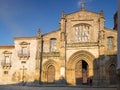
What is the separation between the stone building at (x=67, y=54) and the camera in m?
45.2

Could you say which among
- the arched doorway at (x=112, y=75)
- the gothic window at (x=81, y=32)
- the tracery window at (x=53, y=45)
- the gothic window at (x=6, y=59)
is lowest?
the arched doorway at (x=112, y=75)

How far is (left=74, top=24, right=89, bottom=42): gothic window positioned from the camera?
4712 centimetres

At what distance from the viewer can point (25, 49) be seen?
158ft

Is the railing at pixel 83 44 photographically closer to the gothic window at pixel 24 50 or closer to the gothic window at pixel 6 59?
the gothic window at pixel 24 50

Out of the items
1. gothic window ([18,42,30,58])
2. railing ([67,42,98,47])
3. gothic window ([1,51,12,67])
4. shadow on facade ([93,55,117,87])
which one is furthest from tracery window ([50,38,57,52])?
shadow on facade ([93,55,117,87])

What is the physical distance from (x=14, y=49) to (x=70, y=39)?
1056 centimetres

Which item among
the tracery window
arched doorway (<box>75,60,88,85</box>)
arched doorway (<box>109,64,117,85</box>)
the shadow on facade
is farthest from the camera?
the tracery window

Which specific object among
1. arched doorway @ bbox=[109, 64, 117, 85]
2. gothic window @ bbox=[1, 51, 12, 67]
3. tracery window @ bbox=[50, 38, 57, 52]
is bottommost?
arched doorway @ bbox=[109, 64, 117, 85]

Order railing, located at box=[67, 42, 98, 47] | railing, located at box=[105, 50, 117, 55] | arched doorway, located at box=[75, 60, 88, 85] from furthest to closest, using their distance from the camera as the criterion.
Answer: arched doorway, located at box=[75, 60, 88, 85], railing, located at box=[67, 42, 98, 47], railing, located at box=[105, 50, 117, 55]

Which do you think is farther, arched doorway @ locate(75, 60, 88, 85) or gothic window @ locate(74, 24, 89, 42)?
gothic window @ locate(74, 24, 89, 42)

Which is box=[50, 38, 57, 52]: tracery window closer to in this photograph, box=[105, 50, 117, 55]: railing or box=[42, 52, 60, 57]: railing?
box=[42, 52, 60, 57]: railing

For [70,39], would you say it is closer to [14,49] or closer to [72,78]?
[72,78]

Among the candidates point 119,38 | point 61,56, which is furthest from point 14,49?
point 119,38

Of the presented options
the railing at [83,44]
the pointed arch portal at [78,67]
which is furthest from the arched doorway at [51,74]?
the railing at [83,44]
